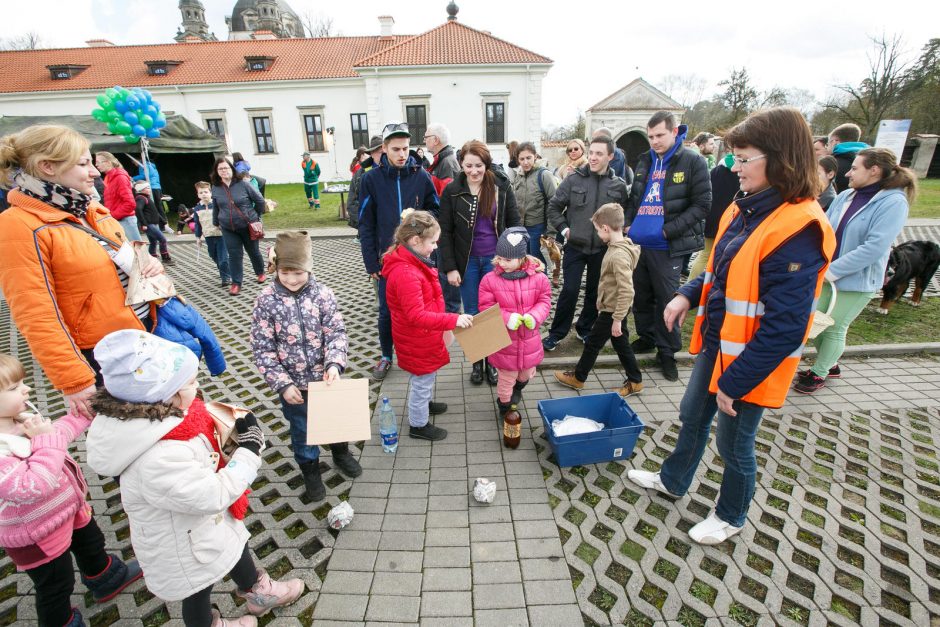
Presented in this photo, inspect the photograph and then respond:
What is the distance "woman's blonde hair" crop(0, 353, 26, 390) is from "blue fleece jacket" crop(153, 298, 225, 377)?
66 cm

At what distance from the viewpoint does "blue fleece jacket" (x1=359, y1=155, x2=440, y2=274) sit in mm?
4230

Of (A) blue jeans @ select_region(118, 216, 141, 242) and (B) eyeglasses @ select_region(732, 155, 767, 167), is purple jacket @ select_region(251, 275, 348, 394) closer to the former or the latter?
(B) eyeglasses @ select_region(732, 155, 767, 167)

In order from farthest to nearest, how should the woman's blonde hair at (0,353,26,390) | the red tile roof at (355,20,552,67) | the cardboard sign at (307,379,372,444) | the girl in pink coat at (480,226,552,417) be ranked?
the red tile roof at (355,20,552,67), the girl in pink coat at (480,226,552,417), the cardboard sign at (307,379,372,444), the woman's blonde hair at (0,353,26,390)

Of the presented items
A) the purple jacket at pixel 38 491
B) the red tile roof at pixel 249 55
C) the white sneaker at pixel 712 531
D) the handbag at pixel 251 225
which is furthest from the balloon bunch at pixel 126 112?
the red tile roof at pixel 249 55

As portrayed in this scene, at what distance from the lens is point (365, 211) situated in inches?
170

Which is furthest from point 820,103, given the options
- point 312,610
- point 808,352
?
point 312,610

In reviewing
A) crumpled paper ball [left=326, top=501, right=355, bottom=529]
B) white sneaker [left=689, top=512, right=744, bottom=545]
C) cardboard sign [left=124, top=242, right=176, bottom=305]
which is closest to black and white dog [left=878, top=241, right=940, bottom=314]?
white sneaker [left=689, top=512, right=744, bottom=545]

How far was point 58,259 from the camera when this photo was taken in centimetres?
215

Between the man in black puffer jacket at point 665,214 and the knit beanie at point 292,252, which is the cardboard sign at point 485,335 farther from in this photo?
the man in black puffer jacket at point 665,214

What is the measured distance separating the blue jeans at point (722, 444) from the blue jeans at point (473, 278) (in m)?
2.22

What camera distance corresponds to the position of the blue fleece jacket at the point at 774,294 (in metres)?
1.89

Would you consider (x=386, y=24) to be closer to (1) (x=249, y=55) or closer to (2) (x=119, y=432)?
(1) (x=249, y=55)

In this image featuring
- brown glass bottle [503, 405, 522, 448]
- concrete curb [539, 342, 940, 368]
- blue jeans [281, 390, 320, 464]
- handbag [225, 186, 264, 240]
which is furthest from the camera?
handbag [225, 186, 264, 240]

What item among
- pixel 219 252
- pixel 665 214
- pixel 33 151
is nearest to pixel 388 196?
pixel 33 151
